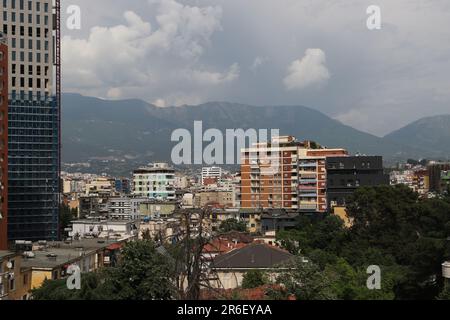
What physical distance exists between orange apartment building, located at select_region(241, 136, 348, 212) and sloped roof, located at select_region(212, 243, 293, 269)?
20.0m

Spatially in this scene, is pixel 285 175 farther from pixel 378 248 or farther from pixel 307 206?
pixel 378 248

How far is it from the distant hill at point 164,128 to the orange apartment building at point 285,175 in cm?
4295

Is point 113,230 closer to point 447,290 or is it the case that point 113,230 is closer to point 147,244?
point 147,244

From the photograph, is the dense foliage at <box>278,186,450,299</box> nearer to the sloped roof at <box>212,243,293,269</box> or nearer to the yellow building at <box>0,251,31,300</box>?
the sloped roof at <box>212,243,293,269</box>

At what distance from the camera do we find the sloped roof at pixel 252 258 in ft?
49.8

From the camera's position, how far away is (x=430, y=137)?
107500mm

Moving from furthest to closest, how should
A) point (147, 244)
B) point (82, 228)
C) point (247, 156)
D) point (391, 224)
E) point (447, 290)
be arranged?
point (247, 156)
point (82, 228)
point (391, 224)
point (147, 244)
point (447, 290)

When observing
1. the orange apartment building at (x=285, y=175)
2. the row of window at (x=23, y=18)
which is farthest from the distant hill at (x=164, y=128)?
the row of window at (x=23, y=18)

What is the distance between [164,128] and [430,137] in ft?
162

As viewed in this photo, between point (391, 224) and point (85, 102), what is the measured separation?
10884cm

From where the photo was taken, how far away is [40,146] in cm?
3083

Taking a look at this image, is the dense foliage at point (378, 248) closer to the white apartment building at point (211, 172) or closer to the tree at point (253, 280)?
the tree at point (253, 280)

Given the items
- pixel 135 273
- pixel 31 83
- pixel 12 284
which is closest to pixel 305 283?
Answer: pixel 135 273
